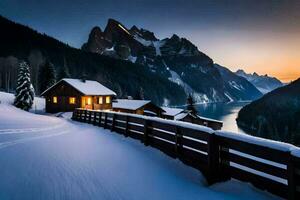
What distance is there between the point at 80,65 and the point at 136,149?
6052 inches

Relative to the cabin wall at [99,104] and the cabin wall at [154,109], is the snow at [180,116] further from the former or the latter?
the cabin wall at [99,104]

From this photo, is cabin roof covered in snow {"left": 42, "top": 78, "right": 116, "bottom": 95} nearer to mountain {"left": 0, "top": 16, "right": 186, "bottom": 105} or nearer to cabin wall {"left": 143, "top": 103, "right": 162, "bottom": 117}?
cabin wall {"left": 143, "top": 103, "right": 162, "bottom": 117}

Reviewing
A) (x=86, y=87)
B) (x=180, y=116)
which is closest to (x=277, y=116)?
(x=180, y=116)

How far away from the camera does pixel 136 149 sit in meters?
9.68

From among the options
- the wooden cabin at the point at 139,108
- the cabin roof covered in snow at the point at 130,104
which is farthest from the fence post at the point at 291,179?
the cabin roof covered in snow at the point at 130,104

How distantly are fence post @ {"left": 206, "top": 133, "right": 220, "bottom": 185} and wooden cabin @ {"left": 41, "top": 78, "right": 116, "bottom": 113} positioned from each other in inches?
1856

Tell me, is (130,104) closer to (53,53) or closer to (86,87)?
(86,87)

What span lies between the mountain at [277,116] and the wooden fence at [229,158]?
60530 mm

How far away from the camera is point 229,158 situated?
612 centimetres

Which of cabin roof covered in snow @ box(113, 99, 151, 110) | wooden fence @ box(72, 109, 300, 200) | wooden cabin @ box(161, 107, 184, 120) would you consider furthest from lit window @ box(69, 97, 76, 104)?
wooden fence @ box(72, 109, 300, 200)

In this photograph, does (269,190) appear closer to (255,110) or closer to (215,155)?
(215,155)

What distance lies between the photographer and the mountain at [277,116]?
65938 mm

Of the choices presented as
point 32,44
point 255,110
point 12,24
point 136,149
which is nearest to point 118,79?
point 32,44

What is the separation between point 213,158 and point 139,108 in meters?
49.6
